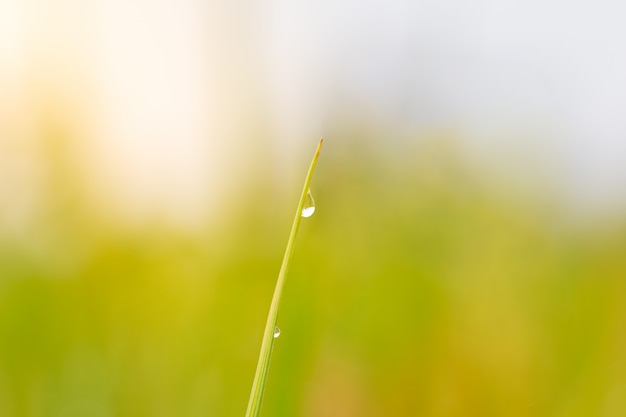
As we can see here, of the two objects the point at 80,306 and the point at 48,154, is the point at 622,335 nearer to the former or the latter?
the point at 80,306

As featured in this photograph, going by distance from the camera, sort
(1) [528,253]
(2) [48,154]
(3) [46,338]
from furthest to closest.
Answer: (2) [48,154] < (1) [528,253] < (3) [46,338]

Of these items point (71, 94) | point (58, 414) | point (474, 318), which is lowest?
point (58, 414)

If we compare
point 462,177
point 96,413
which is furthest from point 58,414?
point 462,177

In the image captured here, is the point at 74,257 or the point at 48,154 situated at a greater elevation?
the point at 48,154

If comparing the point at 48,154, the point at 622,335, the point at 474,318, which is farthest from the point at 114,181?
the point at 622,335

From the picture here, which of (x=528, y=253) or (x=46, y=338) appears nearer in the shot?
(x=46, y=338)

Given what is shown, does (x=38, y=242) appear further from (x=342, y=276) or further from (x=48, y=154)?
(x=342, y=276)

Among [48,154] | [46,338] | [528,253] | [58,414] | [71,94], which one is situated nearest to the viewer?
[58,414]
